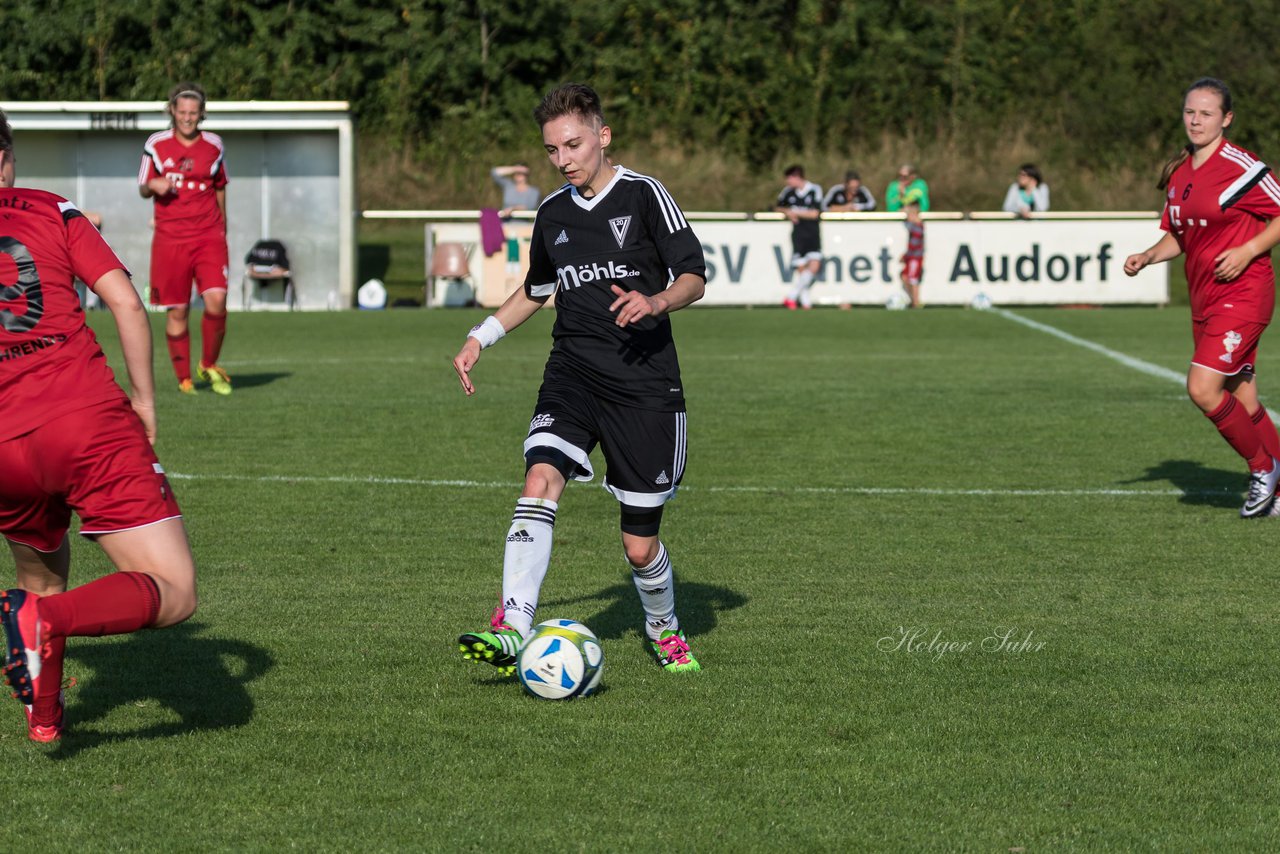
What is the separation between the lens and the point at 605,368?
5.39m

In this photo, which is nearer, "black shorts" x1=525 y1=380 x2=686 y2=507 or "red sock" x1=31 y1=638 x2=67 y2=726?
"red sock" x1=31 y1=638 x2=67 y2=726

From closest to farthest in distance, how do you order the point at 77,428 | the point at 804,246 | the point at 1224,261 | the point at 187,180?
the point at 77,428, the point at 1224,261, the point at 187,180, the point at 804,246

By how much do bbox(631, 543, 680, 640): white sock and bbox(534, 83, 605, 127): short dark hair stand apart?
1.40m

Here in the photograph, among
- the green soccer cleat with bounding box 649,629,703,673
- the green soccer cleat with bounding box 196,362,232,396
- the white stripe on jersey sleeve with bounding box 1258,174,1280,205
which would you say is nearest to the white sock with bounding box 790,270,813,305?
the green soccer cleat with bounding box 196,362,232,396

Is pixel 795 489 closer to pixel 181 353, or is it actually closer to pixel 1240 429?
pixel 1240 429

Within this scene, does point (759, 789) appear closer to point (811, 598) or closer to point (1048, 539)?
point (811, 598)

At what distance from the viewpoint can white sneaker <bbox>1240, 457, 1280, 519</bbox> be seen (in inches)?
326

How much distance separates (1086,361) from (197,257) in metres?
8.32

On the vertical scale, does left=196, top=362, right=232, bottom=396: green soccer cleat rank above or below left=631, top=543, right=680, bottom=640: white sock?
below

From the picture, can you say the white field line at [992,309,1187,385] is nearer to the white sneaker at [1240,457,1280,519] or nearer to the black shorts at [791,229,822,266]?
the black shorts at [791,229,822,266]

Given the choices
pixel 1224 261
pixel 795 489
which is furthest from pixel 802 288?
pixel 1224 261

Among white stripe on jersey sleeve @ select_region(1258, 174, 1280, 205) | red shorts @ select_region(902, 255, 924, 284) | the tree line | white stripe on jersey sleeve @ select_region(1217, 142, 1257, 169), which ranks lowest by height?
red shorts @ select_region(902, 255, 924, 284)

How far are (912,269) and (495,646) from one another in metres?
19.7

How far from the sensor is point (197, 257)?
1303 cm
